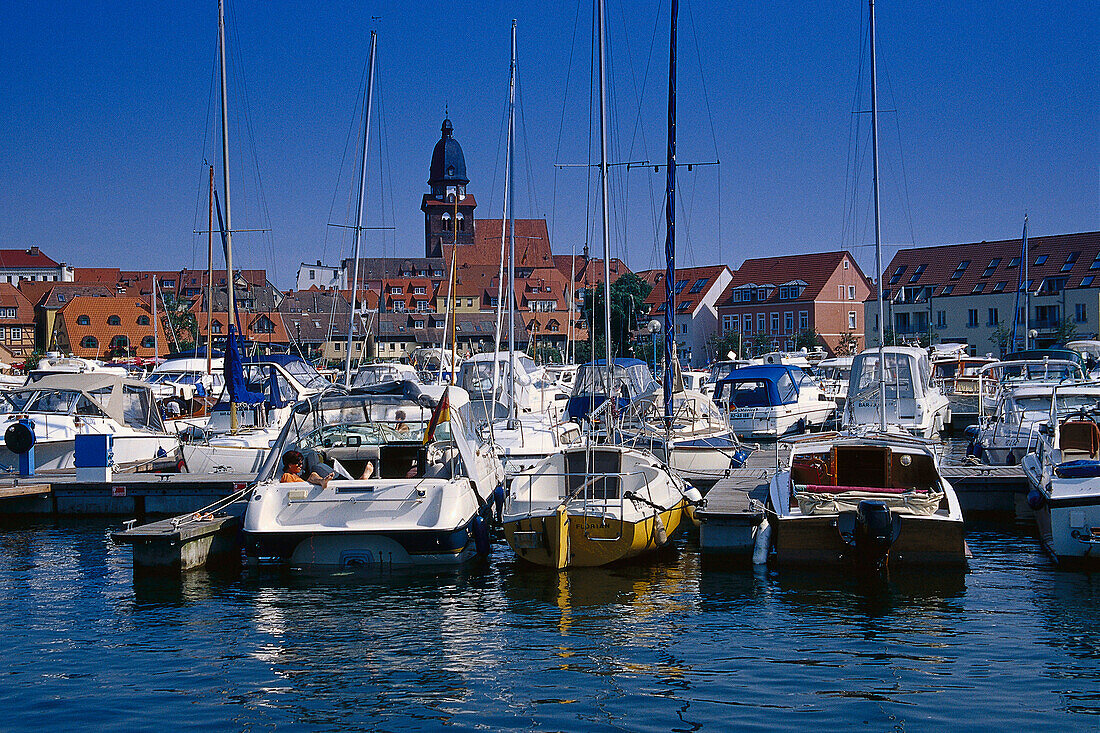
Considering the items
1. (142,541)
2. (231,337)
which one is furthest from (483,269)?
(142,541)

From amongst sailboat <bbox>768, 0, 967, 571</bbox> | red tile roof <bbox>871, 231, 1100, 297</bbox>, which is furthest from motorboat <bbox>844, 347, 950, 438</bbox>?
red tile roof <bbox>871, 231, 1100, 297</bbox>

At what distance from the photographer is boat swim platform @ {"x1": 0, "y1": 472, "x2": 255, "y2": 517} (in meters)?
22.1

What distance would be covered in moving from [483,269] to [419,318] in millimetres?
14909

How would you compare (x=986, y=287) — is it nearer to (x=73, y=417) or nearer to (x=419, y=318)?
(x=419, y=318)

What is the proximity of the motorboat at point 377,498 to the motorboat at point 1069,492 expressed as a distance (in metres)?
8.82

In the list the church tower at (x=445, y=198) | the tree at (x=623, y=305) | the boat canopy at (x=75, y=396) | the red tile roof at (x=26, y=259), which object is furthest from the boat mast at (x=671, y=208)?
the red tile roof at (x=26, y=259)

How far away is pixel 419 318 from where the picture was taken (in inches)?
4838

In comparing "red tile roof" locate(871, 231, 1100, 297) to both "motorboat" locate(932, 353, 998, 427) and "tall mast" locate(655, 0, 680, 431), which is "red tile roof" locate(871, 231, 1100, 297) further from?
"tall mast" locate(655, 0, 680, 431)

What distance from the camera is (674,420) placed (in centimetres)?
2602

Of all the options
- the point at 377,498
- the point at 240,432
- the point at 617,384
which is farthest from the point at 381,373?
the point at 377,498

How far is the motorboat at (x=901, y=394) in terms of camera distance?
31.4m

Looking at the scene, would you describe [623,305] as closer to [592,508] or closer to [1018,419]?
[1018,419]

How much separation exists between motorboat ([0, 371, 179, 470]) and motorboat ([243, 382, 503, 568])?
9.21 m

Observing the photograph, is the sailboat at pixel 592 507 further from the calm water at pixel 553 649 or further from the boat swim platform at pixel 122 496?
the boat swim platform at pixel 122 496
